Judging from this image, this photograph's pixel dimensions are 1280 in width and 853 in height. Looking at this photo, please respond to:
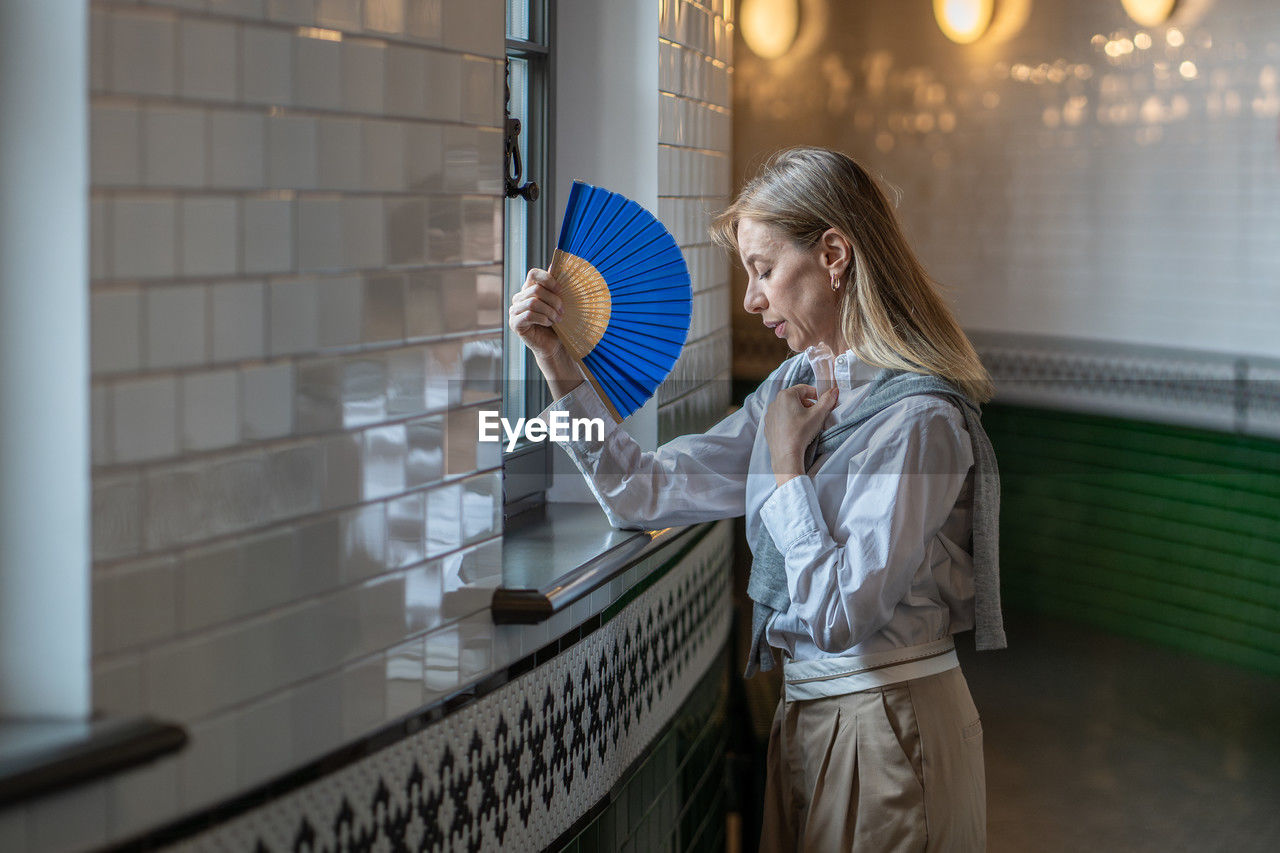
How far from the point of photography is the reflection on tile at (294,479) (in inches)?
48.6

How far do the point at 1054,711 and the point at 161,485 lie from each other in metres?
4.17

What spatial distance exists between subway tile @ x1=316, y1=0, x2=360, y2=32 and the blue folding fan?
54 centimetres

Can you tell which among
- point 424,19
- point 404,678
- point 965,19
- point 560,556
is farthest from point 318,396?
point 965,19

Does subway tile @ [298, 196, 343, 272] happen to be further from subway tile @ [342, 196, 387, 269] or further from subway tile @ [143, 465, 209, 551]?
subway tile @ [143, 465, 209, 551]

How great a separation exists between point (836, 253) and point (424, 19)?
0.71m

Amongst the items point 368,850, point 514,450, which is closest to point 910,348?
point 514,450

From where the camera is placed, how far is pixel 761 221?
1844 mm

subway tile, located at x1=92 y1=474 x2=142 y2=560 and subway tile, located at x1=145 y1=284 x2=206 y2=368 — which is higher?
subway tile, located at x1=145 y1=284 x2=206 y2=368

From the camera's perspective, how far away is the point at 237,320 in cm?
117

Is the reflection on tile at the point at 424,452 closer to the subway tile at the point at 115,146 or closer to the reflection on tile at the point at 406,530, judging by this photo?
the reflection on tile at the point at 406,530

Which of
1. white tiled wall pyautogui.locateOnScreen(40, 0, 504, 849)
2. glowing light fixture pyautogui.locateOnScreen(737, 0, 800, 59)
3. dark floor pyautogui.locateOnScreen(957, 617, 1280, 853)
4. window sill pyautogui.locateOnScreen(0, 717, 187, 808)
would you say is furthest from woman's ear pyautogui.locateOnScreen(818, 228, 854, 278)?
dark floor pyautogui.locateOnScreen(957, 617, 1280, 853)

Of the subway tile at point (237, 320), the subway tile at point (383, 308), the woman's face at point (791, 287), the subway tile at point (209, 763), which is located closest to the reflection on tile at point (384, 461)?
the subway tile at point (383, 308)

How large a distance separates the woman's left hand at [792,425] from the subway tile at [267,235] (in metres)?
0.81

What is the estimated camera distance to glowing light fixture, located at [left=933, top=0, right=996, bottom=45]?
4938mm
